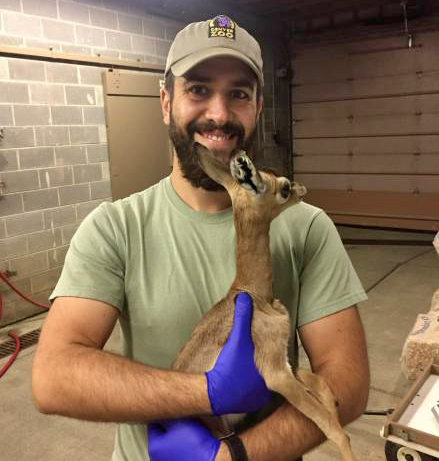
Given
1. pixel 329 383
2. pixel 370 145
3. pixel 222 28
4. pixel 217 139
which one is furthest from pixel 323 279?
pixel 370 145

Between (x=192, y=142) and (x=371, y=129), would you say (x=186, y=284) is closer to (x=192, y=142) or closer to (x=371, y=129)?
(x=192, y=142)

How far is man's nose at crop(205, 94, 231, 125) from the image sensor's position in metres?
1.54

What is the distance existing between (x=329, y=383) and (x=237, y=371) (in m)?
0.34

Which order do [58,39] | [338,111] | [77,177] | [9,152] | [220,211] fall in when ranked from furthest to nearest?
[338,111]
[77,177]
[58,39]
[9,152]
[220,211]

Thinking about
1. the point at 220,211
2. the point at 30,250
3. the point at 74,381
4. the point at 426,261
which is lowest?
the point at 426,261

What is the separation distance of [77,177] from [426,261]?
507 cm

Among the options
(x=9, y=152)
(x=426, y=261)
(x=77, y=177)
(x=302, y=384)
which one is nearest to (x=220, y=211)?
(x=302, y=384)

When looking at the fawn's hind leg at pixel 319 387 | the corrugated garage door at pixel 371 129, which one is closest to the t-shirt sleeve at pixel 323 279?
the fawn's hind leg at pixel 319 387

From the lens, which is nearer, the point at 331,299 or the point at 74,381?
the point at 74,381

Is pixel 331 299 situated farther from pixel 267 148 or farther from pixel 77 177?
pixel 267 148

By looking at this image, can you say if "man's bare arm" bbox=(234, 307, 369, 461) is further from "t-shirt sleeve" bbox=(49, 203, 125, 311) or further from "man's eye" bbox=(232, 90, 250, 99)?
"man's eye" bbox=(232, 90, 250, 99)

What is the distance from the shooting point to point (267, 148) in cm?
992

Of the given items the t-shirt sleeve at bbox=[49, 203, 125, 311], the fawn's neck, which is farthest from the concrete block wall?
the fawn's neck

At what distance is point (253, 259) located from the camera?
1295 millimetres
